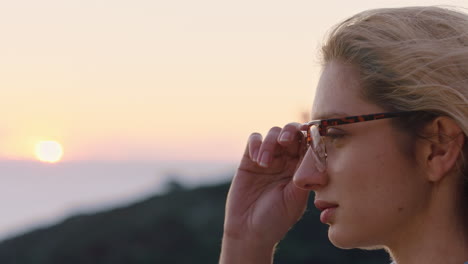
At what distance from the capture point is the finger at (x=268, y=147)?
3.58 m

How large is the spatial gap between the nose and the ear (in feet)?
1.20

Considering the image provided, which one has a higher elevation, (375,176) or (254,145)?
(254,145)

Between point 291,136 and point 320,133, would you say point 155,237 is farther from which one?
point 320,133

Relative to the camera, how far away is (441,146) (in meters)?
2.84

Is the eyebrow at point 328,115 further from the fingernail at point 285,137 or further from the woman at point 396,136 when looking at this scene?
the fingernail at point 285,137

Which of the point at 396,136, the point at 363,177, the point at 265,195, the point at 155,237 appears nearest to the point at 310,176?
the point at 363,177

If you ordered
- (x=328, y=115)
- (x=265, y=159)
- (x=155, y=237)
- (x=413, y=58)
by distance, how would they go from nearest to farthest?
(x=413, y=58), (x=328, y=115), (x=265, y=159), (x=155, y=237)

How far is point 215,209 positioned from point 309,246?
121cm

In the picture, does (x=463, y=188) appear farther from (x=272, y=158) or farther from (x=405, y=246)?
(x=272, y=158)

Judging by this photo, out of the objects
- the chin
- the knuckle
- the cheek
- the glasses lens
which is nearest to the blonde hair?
the cheek

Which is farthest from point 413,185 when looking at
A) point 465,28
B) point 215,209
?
point 215,209

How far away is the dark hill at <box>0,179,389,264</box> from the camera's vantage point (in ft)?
27.9

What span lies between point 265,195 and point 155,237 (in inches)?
232

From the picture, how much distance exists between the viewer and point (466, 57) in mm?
2832
